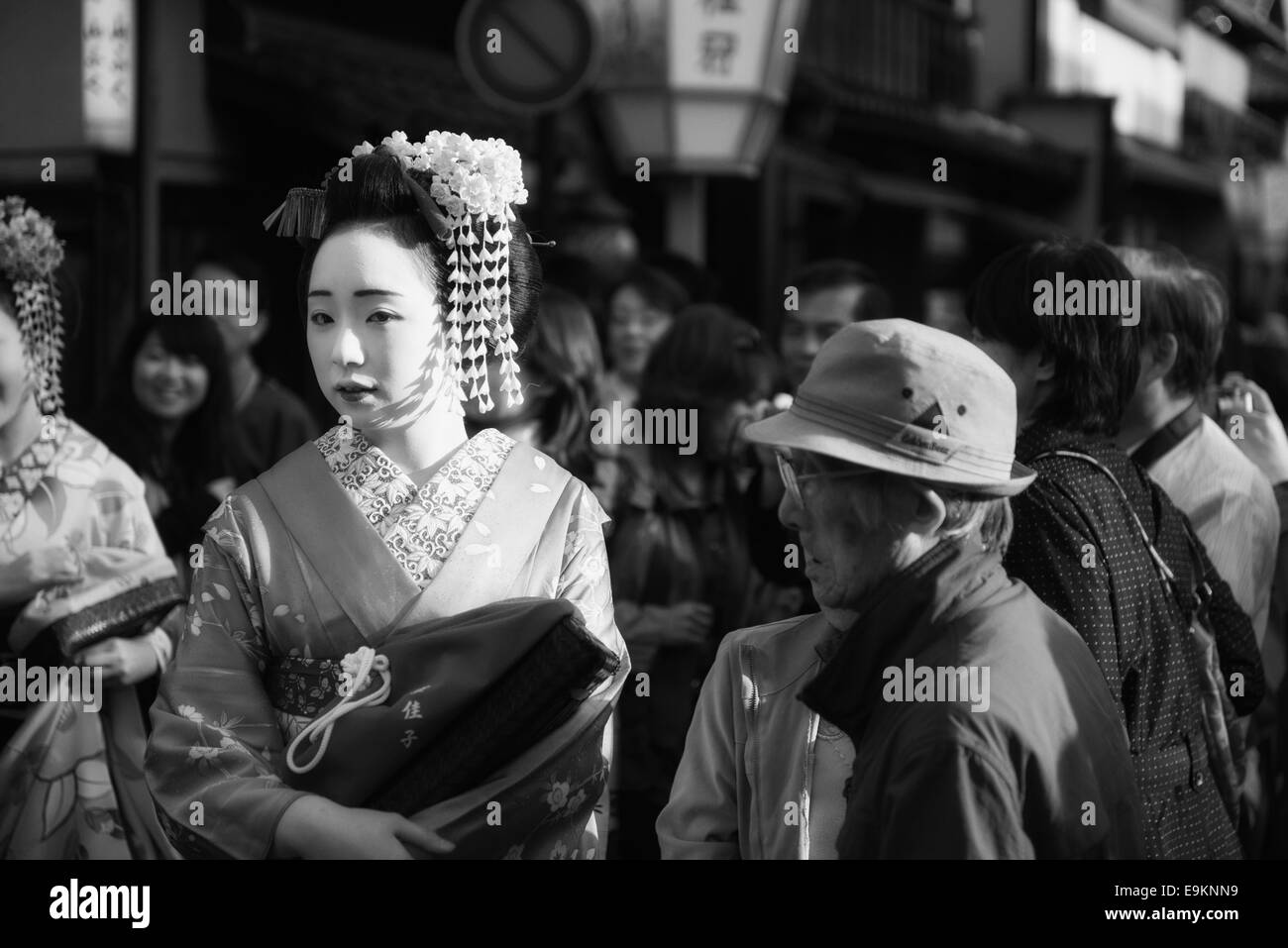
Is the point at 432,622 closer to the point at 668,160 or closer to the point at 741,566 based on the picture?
the point at 741,566

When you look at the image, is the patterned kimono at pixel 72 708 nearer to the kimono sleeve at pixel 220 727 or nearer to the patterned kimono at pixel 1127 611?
the kimono sleeve at pixel 220 727

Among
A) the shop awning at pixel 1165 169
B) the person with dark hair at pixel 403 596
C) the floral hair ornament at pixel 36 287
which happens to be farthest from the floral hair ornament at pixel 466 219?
the shop awning at pixel 1165 169

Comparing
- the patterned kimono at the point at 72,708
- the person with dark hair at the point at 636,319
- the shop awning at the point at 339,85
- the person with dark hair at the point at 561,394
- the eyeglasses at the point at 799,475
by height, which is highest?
the shop awning at the point at 339,85

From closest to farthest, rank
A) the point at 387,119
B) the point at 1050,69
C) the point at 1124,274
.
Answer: the point at 1124,274, the point at 387,119, the point at 1050,69

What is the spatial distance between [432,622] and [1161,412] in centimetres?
207

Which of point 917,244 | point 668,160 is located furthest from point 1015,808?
point 917,244

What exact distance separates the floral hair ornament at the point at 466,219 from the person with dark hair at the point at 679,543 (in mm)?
1915

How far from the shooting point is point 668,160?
692 centimetres

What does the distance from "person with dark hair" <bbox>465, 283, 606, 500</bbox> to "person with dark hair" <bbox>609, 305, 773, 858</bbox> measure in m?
0.20

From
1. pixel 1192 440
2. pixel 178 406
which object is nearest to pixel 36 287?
pixel 178 406

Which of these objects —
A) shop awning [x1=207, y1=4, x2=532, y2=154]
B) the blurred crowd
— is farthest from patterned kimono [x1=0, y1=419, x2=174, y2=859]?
shop awning [x1=207, y1=4, x2=532, y2=154]

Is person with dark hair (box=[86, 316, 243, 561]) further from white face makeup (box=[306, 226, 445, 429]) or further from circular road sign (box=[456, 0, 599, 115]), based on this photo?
white face makeup (box=[306, 226, 445, 429])

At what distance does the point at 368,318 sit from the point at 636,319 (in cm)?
324

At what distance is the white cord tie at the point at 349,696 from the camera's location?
271 centimetres
